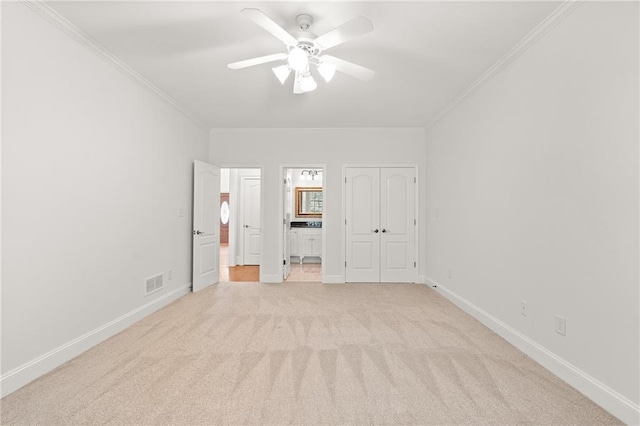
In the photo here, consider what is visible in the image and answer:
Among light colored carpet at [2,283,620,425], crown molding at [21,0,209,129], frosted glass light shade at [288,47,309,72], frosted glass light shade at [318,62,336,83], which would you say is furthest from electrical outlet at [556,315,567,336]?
crown molding at [21,0,209,129]

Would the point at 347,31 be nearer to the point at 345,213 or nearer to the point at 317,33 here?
the point at 317,33

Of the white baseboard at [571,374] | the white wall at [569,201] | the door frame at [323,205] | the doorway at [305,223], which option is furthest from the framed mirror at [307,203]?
the white baseboard at [571,374]

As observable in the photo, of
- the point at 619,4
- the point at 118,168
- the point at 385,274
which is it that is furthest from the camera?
the point at 385,274

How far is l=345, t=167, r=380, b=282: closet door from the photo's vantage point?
5.57 meters

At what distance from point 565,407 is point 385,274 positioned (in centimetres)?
363

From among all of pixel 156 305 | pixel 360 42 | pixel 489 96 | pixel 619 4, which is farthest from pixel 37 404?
pixel 489 96

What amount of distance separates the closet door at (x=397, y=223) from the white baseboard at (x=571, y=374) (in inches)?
82.1

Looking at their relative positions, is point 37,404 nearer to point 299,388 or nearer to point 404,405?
point 299,388

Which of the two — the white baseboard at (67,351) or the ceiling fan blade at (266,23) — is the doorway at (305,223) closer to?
the white baseboard at (67,351)

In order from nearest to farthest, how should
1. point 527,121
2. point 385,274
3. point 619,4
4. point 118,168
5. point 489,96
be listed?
point 619,4, point 527,121, point 118,168, point 489,96, point 385,274

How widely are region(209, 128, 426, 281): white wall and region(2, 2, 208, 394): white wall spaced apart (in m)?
1.91

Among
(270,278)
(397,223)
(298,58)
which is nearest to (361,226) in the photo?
(397,223)

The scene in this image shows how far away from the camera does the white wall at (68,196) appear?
6.99ft

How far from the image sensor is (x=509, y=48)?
9.34 ft
